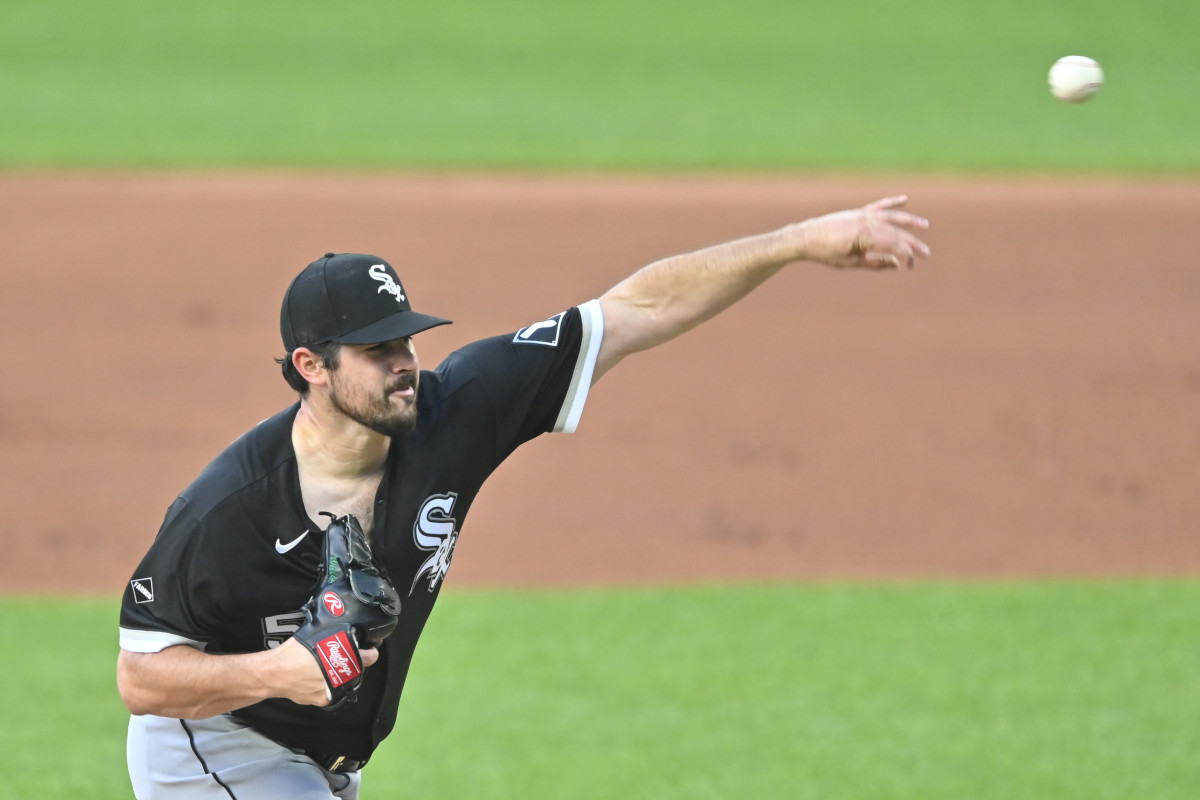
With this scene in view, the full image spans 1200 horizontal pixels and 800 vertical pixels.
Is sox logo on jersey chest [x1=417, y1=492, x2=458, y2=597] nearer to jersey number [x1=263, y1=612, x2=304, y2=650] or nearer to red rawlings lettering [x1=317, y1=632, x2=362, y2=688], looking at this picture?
jersey number [x1=263, y1=612, x2=304, y2=650]

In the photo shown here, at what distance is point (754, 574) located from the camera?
353 inches

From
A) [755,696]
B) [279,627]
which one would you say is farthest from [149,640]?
[755,696]

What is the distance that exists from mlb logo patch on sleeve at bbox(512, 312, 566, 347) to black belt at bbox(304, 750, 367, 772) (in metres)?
1.30

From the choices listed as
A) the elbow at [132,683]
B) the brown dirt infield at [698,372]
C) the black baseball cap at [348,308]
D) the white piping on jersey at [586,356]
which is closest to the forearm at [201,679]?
the elbow at [132,683]

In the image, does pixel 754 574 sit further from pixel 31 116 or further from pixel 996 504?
pixel 31 116

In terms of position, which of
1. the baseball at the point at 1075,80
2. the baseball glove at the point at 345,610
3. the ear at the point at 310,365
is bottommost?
the baseball glove at the point at 345,610

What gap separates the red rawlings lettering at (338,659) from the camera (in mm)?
3613

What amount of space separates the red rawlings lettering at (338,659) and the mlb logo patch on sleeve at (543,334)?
44.8 inches

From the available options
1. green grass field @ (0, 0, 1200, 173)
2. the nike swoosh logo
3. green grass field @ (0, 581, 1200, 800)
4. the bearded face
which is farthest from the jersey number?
green grass field @ (0, 0, 1200, 173)

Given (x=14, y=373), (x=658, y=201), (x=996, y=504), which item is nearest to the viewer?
(x=996, y=504)

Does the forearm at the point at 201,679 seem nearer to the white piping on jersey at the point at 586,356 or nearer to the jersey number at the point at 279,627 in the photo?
the jersey number at the point at 279,627

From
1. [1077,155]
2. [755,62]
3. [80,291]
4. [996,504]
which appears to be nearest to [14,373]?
[80,291]

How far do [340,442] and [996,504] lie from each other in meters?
6.71

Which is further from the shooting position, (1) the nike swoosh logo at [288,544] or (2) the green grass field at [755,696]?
(2) the green grass field at [755,696]
